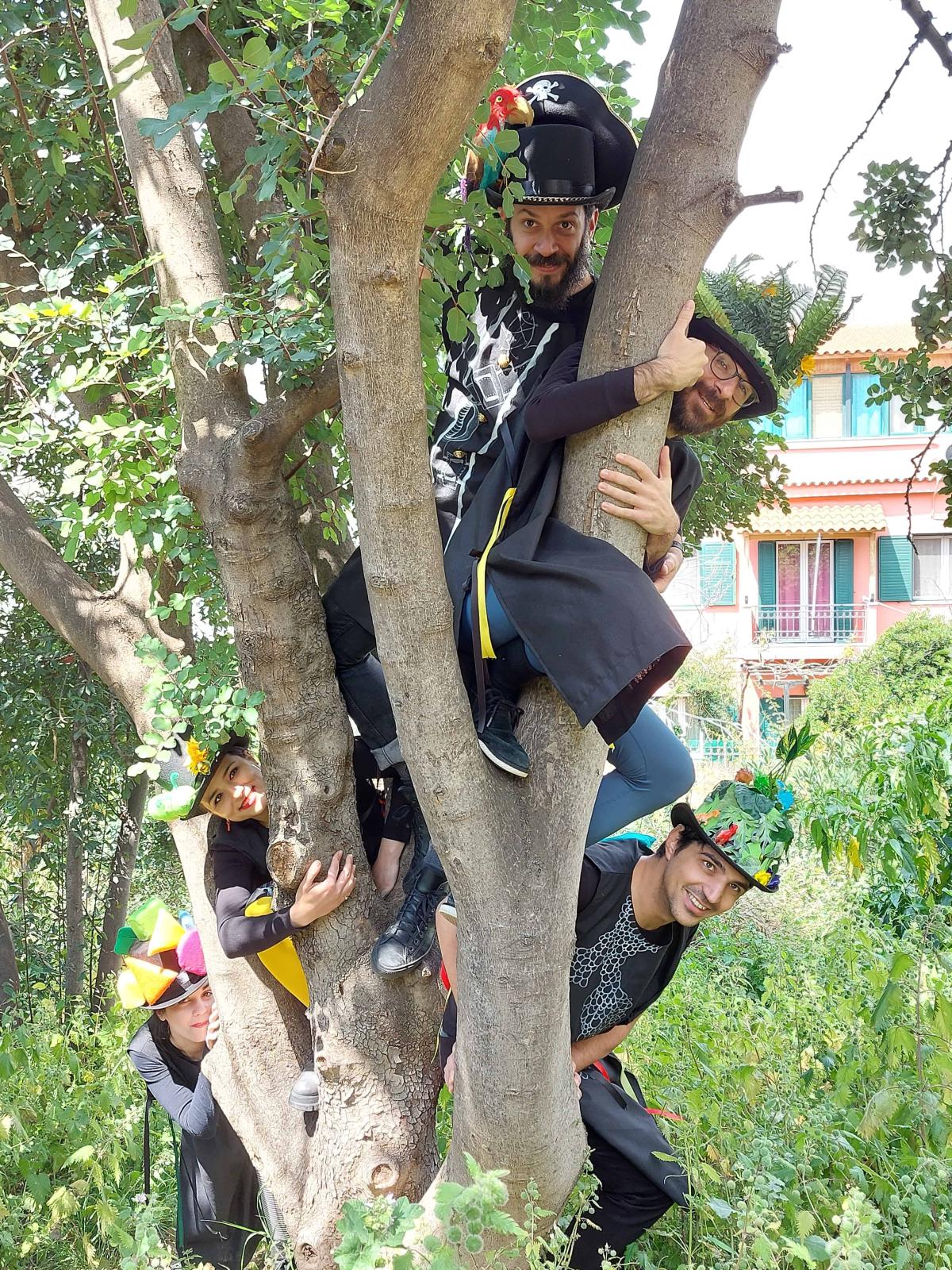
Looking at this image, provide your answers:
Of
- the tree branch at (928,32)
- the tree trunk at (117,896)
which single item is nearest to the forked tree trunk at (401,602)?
the tree branch at (928,32)

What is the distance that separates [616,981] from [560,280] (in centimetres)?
171

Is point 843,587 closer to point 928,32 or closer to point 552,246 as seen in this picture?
point 928,32

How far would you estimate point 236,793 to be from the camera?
9.80 feet

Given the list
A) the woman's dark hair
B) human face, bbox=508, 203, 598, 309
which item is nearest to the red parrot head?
human face, bbox=508, 203, 598, 309

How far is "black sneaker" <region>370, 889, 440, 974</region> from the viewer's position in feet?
8.42

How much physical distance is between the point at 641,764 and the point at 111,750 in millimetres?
4334

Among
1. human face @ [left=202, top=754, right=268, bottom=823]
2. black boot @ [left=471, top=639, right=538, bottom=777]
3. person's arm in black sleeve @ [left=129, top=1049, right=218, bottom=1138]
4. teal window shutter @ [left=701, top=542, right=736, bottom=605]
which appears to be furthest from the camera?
teal window shutter @ [left=701, top=542, right=736, bottom=605]

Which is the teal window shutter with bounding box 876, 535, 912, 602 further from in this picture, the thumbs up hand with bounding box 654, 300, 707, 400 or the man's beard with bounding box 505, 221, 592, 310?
the thumbs up hand with bounding box 654, 300, 707, 400

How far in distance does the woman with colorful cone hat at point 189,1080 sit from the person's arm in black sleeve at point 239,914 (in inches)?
23.4

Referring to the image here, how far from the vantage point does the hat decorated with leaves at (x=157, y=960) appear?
11.4 ft

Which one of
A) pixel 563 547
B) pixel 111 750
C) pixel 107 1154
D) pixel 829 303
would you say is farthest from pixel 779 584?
pixel 563 547

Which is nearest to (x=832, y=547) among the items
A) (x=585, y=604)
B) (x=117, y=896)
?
(x=117, y=896)

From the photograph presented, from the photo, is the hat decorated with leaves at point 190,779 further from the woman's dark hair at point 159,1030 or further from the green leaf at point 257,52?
the green leaf at point 257,52

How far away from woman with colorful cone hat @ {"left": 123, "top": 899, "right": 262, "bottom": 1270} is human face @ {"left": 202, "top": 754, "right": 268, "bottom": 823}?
2.38ft
